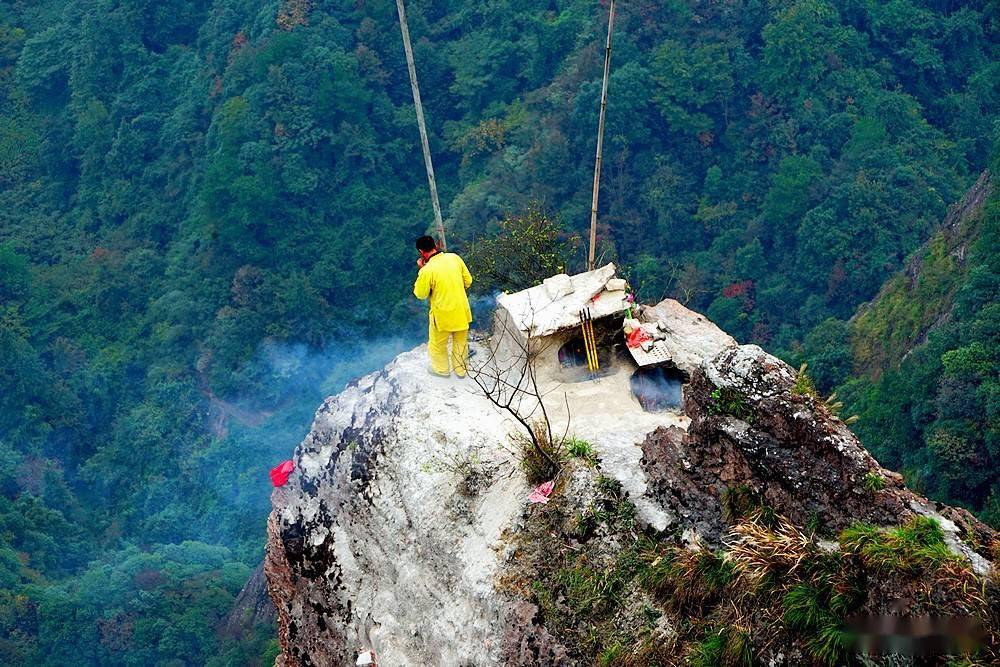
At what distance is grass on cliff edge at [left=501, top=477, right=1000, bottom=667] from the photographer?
22.5 ft

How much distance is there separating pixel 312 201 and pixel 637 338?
115ft

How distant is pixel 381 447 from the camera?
10961 millimetres

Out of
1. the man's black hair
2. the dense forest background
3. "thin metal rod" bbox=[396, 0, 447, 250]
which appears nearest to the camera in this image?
the man's black hair

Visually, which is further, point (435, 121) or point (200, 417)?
point (435, 121)

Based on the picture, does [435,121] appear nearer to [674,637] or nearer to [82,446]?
[82,446]

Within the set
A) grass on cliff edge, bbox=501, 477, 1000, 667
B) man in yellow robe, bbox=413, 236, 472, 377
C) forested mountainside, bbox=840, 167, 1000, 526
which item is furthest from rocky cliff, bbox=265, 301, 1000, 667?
forested mountainside, bbox=840, 167, 1000, 526

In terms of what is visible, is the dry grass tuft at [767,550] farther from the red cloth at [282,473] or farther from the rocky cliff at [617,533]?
the red cloth at [282,473]

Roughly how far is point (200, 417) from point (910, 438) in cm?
2438

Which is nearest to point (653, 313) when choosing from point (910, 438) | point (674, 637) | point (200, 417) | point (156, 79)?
point (674, 637)

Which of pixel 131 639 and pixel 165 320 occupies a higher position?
pixel 165 320

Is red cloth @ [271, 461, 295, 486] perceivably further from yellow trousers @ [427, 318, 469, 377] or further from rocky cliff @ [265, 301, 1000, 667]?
yellow trousers @ [427, 318, 469, 377]

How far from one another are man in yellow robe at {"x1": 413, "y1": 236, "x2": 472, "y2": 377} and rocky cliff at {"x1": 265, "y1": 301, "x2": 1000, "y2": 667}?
26 cm

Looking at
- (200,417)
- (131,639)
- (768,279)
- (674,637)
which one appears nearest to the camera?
(674,637)

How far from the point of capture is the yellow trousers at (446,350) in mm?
11406
